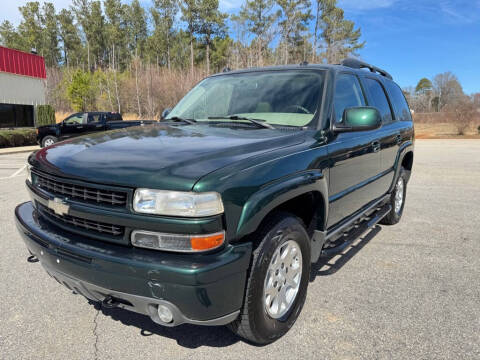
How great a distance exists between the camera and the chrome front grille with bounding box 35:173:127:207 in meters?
2.05

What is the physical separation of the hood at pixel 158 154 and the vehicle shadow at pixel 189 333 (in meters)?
1.21

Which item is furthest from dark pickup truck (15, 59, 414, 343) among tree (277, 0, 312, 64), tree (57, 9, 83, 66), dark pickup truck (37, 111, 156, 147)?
tree (57, 9, 83, 66)

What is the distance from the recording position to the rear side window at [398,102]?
4922mm

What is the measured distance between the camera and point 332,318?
9.24 feet

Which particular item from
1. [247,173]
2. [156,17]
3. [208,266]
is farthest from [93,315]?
[156,17]

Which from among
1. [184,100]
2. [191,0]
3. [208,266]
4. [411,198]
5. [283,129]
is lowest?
[411,198]

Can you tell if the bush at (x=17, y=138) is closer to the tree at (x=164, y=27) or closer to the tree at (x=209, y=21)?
the tree at (x=209, y=21)

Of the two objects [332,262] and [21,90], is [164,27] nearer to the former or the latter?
[21,90]

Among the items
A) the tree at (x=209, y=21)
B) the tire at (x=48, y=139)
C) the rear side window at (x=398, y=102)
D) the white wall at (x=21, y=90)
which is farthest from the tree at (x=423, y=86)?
the rear side window at (x=398, y=102)

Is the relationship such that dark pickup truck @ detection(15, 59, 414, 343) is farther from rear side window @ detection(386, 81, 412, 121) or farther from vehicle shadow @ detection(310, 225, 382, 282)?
rear side window @ detection(386, 81, 412, 121)

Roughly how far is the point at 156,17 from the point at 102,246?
57998 millimetres

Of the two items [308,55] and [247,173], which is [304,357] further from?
[308,55]

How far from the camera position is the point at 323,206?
2.84 meters

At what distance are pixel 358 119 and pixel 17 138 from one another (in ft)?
66.3
